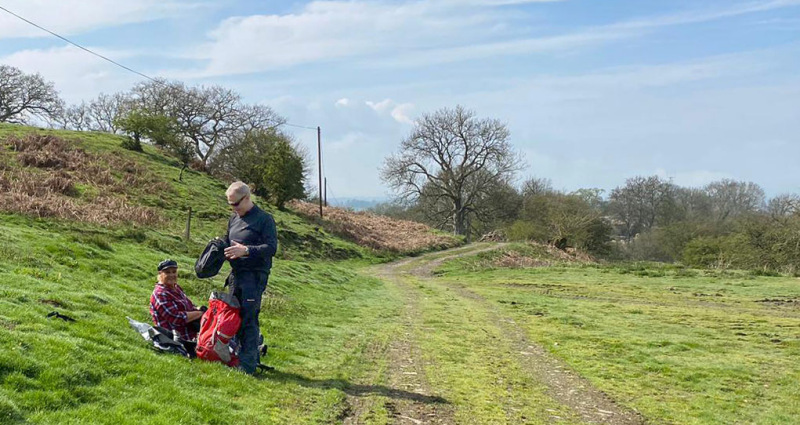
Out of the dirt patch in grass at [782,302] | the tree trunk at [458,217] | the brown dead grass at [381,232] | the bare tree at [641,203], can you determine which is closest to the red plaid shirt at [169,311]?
the dirt patch in grass at [782,302]

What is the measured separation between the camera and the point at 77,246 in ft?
47.3

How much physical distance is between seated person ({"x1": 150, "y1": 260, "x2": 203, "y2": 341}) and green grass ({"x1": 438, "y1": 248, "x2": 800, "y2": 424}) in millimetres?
6094

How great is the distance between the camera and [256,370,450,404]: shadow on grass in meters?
7.78

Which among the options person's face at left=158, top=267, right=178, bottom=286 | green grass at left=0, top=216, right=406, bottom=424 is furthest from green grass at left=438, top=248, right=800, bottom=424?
person's face at left=158, top=267, right=178, bottom=286

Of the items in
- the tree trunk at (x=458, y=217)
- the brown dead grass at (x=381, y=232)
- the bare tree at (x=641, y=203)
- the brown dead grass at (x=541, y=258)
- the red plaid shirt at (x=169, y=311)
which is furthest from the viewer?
the bare tree at (x=641, y=203)

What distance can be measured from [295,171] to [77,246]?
106 feet

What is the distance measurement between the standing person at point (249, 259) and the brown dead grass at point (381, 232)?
35711mm

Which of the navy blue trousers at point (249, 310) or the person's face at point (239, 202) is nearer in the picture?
the person's face at point (239, 202)

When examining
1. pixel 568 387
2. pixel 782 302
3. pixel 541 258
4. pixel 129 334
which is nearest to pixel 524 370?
pixel 568 387

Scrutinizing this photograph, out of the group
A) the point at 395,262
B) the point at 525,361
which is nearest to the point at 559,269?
the point at 395,262

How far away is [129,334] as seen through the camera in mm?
8289

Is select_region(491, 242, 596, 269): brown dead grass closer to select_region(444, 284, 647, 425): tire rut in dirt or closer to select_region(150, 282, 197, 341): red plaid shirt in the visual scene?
select_region(444, 284, 647, 425): tire rut in dirt

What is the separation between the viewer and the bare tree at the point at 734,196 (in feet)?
325

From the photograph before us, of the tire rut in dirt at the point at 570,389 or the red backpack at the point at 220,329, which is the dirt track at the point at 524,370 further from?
the red backpack at the point at 220,329
